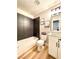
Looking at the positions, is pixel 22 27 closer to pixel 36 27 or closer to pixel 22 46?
pixel 22 46

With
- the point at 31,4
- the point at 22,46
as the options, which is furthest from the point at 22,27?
the point at 31,4

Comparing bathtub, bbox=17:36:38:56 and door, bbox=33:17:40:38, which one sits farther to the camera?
door, bbox=33:17:40:38

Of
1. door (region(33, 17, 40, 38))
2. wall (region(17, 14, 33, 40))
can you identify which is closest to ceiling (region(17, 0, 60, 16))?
wall (region(17, 14, 33, 40))

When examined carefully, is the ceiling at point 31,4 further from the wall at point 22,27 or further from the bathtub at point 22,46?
the bathtub at point 22,46

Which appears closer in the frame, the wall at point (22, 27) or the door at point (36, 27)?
the wall at point (22, 27)

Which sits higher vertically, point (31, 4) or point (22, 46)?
point (31, 4)

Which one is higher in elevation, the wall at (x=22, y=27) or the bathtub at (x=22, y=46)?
the wall at (x=22, y=27)

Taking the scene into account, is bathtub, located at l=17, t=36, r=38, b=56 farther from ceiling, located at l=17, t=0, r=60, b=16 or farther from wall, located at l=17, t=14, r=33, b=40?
ceiling, located at l=17, t=0, r=60, b=16

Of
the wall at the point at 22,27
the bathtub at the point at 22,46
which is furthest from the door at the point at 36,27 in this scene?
the wall at the point at 22,27
